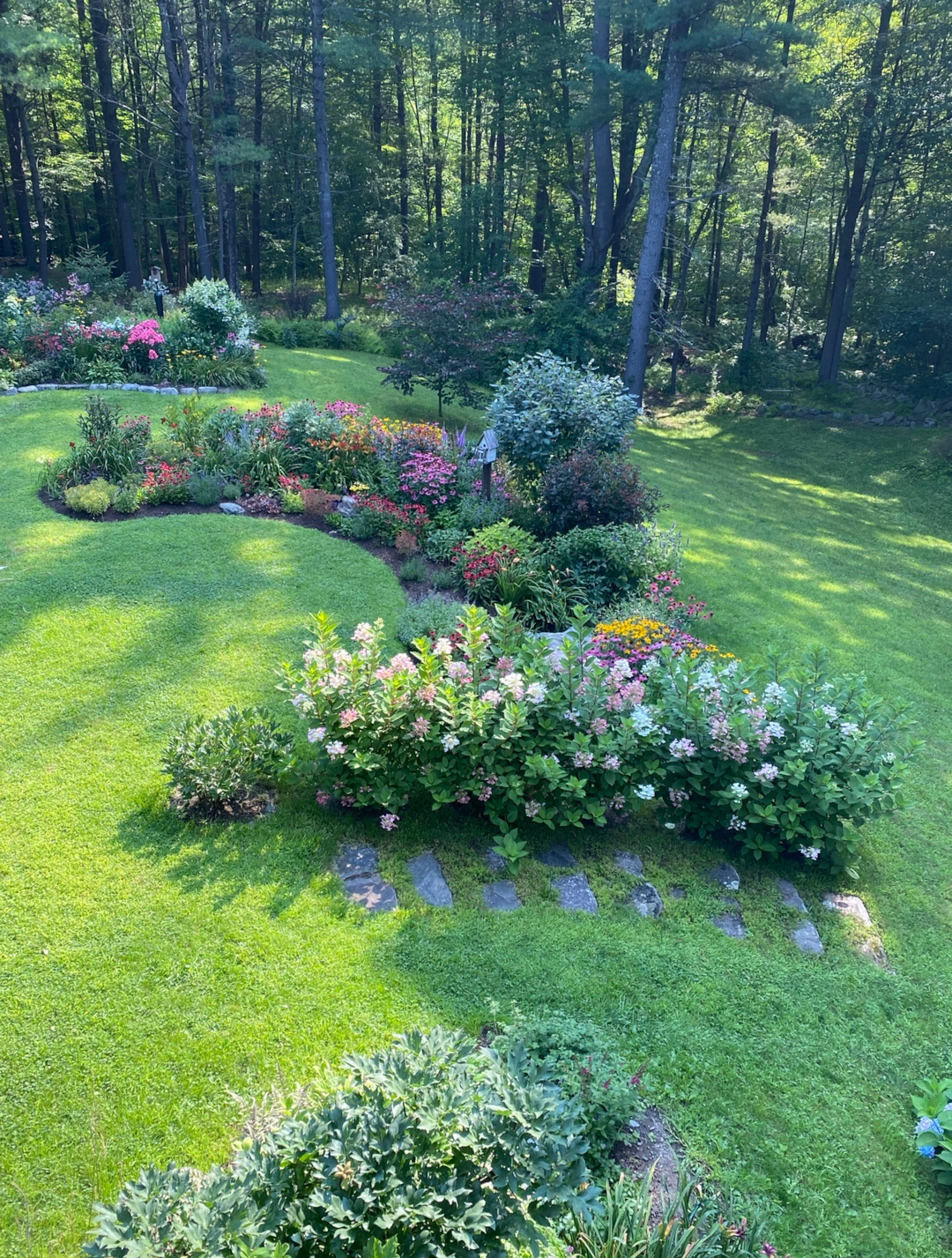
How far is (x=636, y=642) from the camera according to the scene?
5301 mm

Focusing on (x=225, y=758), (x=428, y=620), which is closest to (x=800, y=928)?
(x=225, y=758)

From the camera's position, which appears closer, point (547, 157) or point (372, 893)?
point (372, 893)

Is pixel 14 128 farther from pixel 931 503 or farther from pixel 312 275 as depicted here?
pixel 931 503

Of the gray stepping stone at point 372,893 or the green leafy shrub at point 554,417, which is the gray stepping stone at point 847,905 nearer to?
the gray stepping stone at point 372,893

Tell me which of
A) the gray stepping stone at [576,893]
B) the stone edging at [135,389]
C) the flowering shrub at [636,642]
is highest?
the stone edging at [135,389]

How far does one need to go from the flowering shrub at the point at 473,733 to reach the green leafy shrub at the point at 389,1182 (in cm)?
188

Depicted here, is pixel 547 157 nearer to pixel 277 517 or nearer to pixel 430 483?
pixel 430 483

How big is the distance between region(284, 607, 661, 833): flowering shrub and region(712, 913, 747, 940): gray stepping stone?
712 millimetres

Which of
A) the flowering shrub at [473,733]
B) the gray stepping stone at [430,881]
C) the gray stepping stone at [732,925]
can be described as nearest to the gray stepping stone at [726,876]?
the gray stepping stone at [732,925]

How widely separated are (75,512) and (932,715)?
7716mm

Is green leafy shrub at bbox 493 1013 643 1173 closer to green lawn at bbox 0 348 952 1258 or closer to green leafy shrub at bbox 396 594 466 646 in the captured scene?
green lawn at bbox 0 348 952 1258

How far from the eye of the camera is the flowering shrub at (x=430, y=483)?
25.6ft

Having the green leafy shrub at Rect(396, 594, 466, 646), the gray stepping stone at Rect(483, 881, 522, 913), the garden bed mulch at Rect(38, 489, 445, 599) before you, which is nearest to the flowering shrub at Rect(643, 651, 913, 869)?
the gray stepping stone at Rect(483, 881, 522, 913)

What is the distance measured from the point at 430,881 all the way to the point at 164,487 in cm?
544
